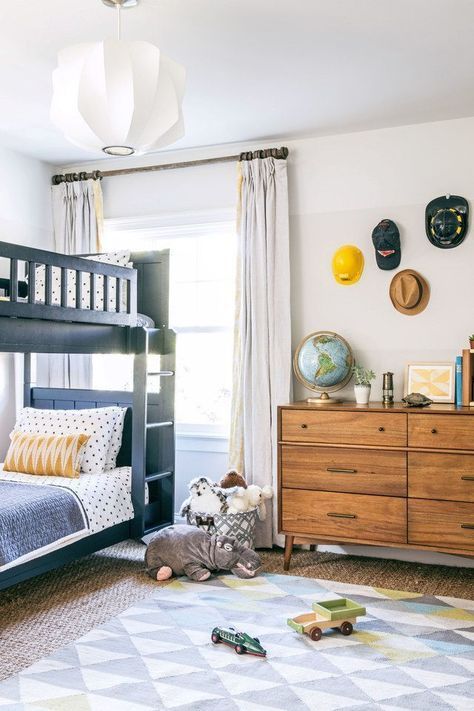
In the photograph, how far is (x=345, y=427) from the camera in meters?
3.75

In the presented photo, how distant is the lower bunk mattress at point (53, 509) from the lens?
3.13 meters

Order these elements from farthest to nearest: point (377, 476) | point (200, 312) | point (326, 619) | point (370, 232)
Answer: point (200, 312) → point (370, 232) → point (377, 476) → point (326, 619)

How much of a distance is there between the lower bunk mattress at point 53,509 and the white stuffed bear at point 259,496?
0.69m

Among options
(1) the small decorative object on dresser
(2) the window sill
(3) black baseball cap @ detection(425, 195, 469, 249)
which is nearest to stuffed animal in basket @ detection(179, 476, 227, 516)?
(2) the window sill

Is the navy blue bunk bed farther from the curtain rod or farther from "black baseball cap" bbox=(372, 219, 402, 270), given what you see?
"black baseball cap" bbox=(372, 219, 402, 270)

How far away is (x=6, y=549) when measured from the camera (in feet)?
9.97

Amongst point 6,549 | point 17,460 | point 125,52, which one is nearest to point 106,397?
point 17,460

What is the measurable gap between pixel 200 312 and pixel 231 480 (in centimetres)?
120

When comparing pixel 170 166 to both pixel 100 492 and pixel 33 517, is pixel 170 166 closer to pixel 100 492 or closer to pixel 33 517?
A: pixel 100 492

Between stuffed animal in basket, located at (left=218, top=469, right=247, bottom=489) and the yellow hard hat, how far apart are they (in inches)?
51.8

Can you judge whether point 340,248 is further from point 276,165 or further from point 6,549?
point 6,549

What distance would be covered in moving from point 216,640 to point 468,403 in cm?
177

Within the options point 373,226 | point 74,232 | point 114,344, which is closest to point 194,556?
point 114,344

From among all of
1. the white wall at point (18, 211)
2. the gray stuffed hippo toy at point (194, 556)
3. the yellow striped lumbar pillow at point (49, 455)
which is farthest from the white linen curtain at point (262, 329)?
the white wall at point (18, 211)
